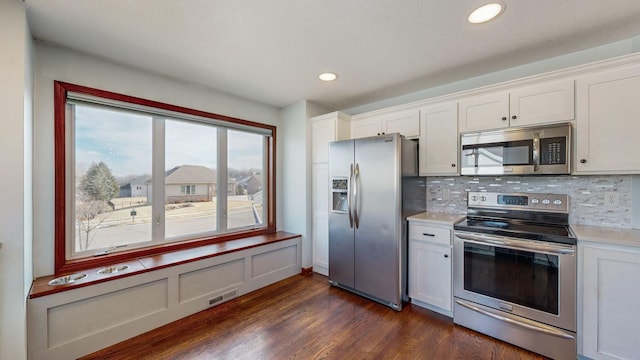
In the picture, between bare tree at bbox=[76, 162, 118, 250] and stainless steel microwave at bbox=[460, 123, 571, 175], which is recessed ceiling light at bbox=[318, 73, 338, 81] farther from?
bare tree at bbox=[76, 162, 118, 250]

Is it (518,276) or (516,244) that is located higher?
(516,244)

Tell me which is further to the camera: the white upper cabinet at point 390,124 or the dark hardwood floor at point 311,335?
the white upper cabinet at point 390,124

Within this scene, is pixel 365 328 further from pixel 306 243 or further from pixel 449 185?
pixel 449 185

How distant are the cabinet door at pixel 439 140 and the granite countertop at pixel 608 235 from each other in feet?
3.33

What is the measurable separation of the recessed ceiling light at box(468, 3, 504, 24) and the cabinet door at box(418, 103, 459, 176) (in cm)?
93

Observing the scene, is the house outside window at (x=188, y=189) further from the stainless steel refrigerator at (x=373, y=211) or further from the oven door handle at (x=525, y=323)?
the oven door handle at (x=525, y=323)

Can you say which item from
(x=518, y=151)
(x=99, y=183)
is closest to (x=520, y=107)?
(x=518, y=151)

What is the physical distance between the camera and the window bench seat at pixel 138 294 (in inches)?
69.3

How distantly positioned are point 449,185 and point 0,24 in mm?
3774

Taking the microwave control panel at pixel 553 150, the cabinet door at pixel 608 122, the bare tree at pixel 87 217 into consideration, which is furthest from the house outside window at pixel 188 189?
the cabinet door at pixel 608 122

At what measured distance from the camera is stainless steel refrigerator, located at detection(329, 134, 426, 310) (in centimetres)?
250

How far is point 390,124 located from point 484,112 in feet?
3.13

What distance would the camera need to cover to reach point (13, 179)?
1535 millimetres

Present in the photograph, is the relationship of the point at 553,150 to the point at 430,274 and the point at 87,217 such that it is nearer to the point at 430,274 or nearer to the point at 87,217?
the point at 430,274
